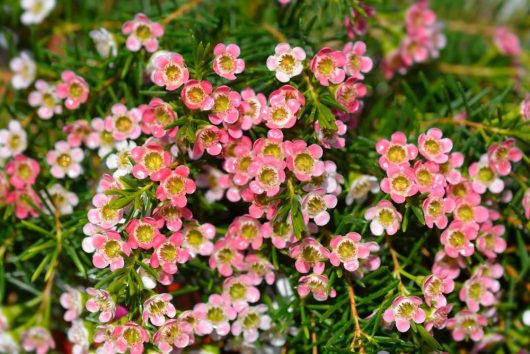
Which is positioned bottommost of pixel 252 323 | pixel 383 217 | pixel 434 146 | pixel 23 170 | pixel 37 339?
pixel 37 339

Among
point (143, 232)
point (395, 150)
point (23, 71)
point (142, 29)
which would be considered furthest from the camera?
point (23, 71)

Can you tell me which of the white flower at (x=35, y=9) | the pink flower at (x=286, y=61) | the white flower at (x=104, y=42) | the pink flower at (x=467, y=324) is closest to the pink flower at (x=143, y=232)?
the pink flower at (x=286, y=61)

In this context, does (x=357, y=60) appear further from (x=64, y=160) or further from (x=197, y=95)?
(x=64, y=160)

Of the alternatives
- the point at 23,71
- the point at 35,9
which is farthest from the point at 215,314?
the point at 35,9

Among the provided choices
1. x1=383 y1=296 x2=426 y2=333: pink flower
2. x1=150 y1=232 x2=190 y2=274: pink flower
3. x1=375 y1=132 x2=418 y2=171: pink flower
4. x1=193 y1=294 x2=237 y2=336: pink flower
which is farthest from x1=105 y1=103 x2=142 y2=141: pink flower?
x1=383 y1=296 x2=426 y2=333: pink flower

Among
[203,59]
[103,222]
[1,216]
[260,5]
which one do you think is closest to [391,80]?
[260,5]

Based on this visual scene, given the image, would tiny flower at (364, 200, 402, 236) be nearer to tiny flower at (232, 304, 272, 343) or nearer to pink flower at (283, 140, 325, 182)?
pink flower at (283, 140, 325, 182)
